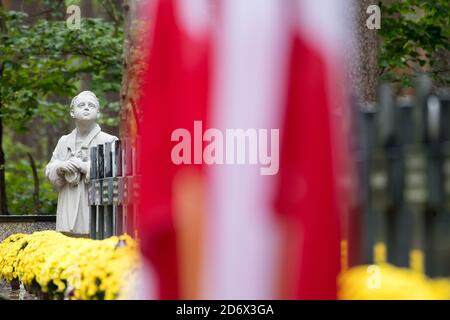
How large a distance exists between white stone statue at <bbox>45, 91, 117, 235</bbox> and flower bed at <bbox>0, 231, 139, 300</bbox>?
161cm

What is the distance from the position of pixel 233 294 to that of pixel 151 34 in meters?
1.07

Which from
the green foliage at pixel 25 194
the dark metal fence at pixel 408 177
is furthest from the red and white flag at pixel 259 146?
the green foliage at pixel 25 194

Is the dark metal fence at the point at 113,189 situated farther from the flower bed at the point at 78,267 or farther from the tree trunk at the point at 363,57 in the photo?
the tree trunk at the point at 363,57

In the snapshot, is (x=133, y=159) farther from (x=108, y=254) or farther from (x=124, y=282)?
(x=124, y=282)

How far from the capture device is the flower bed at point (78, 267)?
755 centimetres

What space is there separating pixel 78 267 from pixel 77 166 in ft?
17.2

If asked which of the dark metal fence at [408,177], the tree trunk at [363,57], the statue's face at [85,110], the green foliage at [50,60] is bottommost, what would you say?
the dark metal fence at [408,177]

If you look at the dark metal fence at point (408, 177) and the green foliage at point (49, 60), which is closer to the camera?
the dark metal fence at point (408, 177)

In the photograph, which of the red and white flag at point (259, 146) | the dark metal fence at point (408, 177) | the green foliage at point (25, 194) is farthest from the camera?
the green foliage at point (25, 194)

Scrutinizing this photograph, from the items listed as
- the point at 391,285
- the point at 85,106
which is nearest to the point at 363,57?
the point at 85,106

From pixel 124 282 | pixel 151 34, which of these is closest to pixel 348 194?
pixel 124 282

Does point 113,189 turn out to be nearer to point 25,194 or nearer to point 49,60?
point 49,60

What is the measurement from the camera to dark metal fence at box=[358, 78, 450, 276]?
600 cm

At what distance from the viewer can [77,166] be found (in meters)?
13.5
